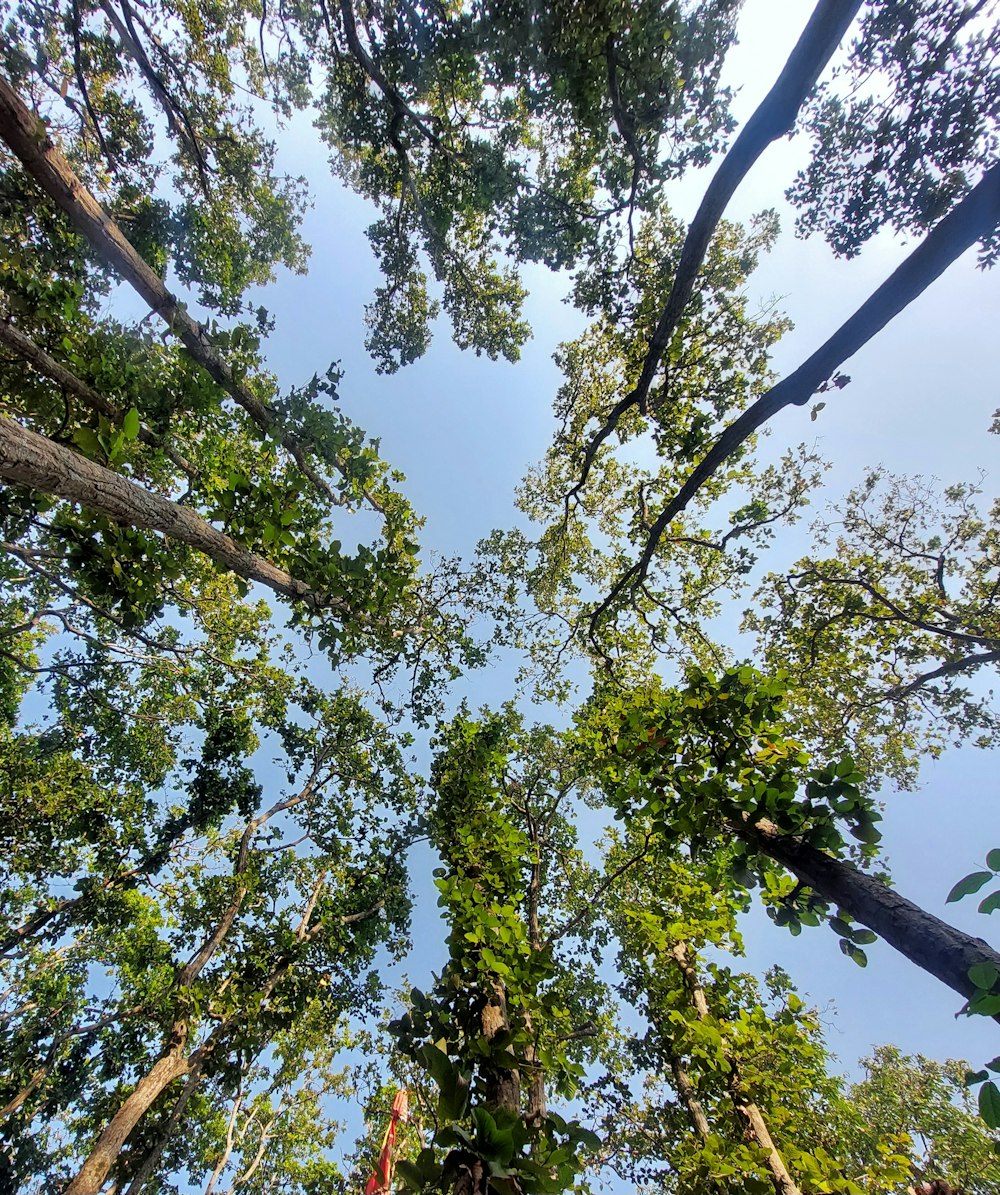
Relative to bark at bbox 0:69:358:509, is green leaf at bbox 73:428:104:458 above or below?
below

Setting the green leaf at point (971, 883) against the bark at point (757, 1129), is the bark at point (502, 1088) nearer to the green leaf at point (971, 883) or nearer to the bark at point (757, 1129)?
the bark at point (757, 1129)

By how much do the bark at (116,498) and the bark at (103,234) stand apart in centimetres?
237

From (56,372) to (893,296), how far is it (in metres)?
6.52

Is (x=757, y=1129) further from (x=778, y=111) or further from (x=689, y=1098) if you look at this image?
(x=778, y=111)

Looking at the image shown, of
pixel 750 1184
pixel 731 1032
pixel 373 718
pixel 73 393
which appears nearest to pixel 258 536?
pixel 73 393

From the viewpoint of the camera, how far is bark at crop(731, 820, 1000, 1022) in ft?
5.68

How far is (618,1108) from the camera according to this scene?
7.93m

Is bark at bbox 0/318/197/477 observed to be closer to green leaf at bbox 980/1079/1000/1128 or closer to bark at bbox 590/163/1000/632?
bark at bbox 590/163/1000/632

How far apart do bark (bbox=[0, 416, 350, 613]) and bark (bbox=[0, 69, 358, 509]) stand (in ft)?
7.79

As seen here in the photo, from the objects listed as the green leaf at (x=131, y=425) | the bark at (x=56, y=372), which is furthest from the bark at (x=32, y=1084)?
the green leaf at (x=131, y=425)

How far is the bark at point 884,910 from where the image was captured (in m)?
1.73

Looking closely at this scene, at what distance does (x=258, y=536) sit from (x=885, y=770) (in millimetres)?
11612

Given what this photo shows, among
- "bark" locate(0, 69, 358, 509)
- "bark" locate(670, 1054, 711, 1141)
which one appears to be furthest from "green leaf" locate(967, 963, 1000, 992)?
"bark" locate(0, 69, 358, 509)

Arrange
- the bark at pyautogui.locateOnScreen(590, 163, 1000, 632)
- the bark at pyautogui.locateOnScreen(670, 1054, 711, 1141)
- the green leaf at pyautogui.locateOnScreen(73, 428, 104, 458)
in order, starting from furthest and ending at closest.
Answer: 1. the bark at pyautogui.locateOnScreen(670, 1054, 711, 1141)
2. the green leaf at pyautogui.locateOnScreen(73, 428, 104, 458)
3. the bark at pyautogui.locateOnScreen(590, 163, 1000, 632)
